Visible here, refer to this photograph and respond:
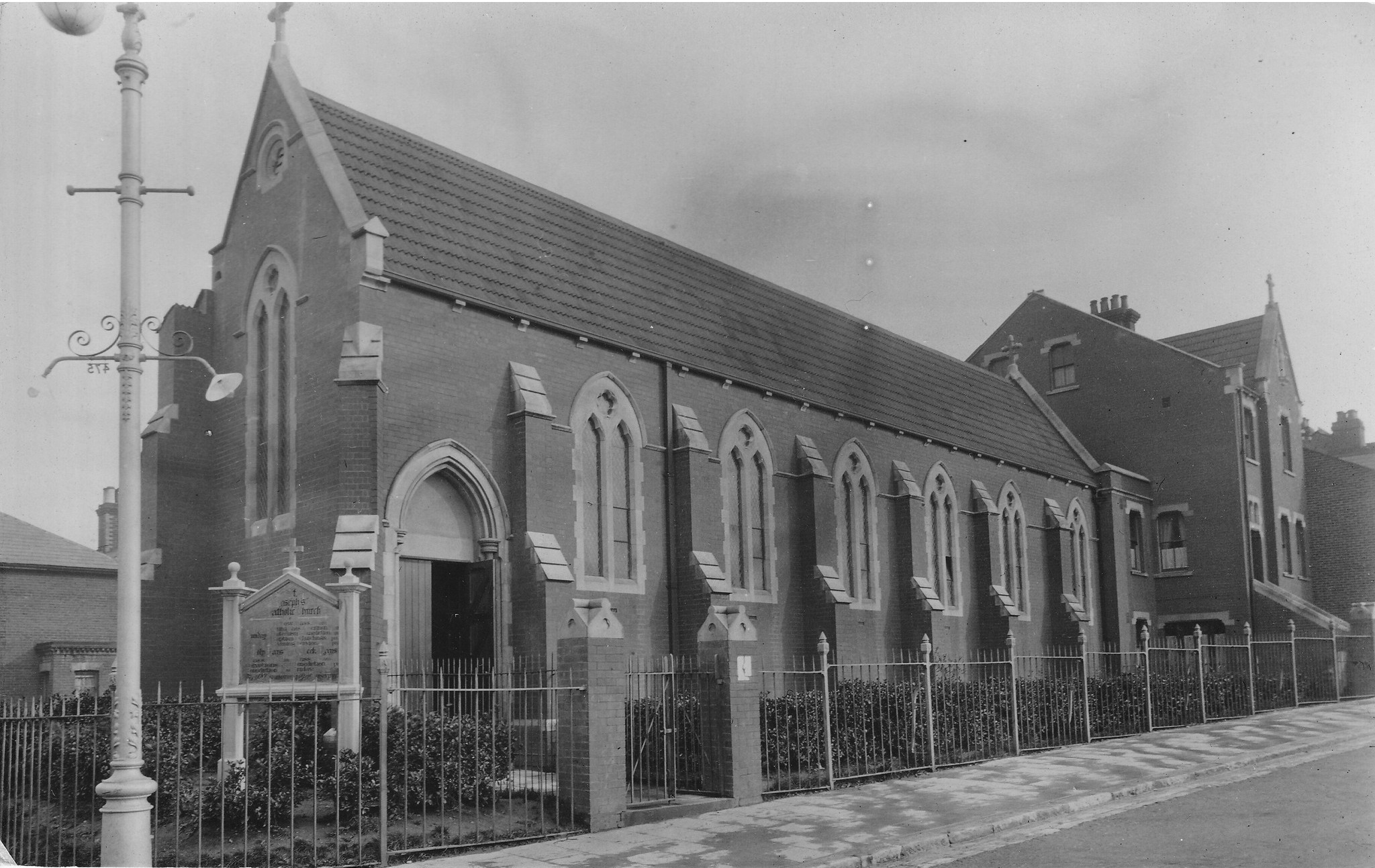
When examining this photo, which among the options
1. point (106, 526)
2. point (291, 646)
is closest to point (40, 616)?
point (106, 526)

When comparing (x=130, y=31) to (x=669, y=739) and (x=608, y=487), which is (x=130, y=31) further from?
(x=608, y=487)

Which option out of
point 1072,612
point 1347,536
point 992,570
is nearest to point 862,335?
point 992,570

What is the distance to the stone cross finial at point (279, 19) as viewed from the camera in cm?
1903

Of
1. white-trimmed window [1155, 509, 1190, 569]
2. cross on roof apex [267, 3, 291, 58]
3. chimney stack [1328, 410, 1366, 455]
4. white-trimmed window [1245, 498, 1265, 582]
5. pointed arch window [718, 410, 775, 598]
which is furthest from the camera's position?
chimney stack [1328, 410, 1366, 455]

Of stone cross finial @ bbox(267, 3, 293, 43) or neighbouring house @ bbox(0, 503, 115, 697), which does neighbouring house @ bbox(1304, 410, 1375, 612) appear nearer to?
stone cross finial @ bbox(267, 3, 293, 43)

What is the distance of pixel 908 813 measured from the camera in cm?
1370

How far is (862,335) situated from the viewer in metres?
31.6

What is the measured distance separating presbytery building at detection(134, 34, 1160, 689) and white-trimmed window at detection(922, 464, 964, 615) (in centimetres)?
9

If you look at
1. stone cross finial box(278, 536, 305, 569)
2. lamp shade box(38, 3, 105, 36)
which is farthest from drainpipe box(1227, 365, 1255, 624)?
lamp shade box(38, 3, 105, 36)

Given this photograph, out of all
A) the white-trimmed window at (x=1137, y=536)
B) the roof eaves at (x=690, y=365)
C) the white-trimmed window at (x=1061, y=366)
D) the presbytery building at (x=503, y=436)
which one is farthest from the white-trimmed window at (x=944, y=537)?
the white-trimmed window at (x=1061, y=366)

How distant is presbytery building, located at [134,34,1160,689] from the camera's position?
1691 centimetres

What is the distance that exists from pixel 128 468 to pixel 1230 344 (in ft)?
130

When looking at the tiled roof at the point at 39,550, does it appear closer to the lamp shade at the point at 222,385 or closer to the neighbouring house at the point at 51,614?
the neighbouring house at the point at 51,614

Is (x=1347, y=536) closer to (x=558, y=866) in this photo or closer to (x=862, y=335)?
(x=862, y=335)
